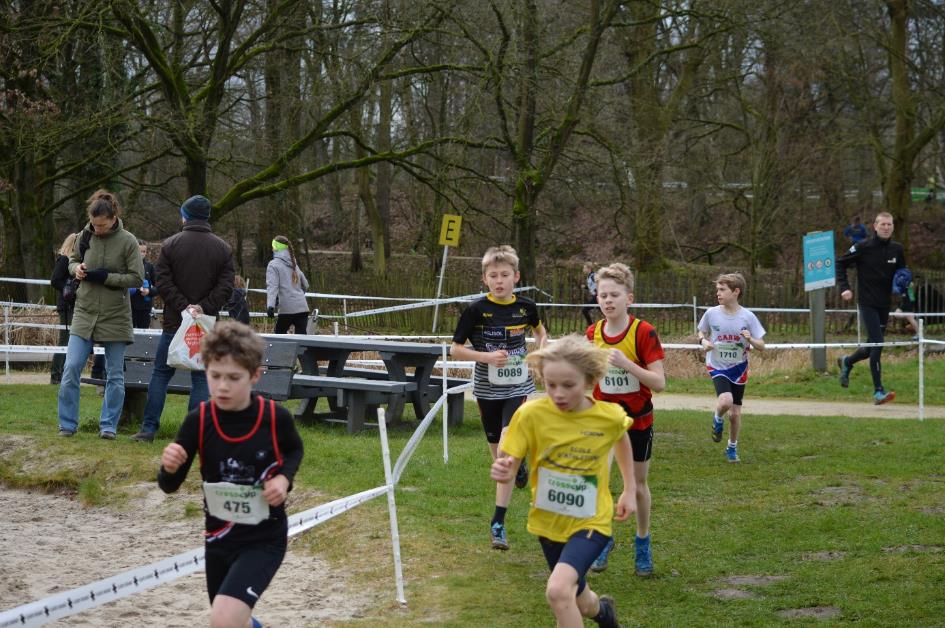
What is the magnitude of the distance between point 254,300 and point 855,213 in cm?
1983

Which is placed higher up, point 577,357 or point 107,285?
point 107,285

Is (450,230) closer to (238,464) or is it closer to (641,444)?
(641,444)

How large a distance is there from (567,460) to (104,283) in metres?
6.37

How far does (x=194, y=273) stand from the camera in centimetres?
1038

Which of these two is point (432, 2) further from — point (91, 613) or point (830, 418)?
point (91, 613)

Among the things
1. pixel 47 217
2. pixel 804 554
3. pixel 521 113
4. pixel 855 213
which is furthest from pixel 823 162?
pixel 804 554

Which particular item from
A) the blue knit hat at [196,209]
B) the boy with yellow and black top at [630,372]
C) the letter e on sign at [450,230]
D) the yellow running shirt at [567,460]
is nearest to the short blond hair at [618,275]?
the boy with yellow and black top at [630,372]

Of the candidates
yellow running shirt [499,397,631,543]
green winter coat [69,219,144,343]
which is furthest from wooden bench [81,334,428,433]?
yellow running shirt [499,397,631,543]

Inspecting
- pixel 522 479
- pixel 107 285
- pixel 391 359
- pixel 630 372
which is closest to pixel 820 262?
pixel 391 359

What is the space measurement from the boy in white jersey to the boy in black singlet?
6.20 meters

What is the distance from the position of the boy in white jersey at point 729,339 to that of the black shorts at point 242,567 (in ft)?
20.5

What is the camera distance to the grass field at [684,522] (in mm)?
6293

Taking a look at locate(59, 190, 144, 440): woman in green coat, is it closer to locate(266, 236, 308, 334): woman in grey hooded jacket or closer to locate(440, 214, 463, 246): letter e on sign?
locate(266, 236, 308, 334): woman in grey hooded jacket

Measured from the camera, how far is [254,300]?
95.0ft
